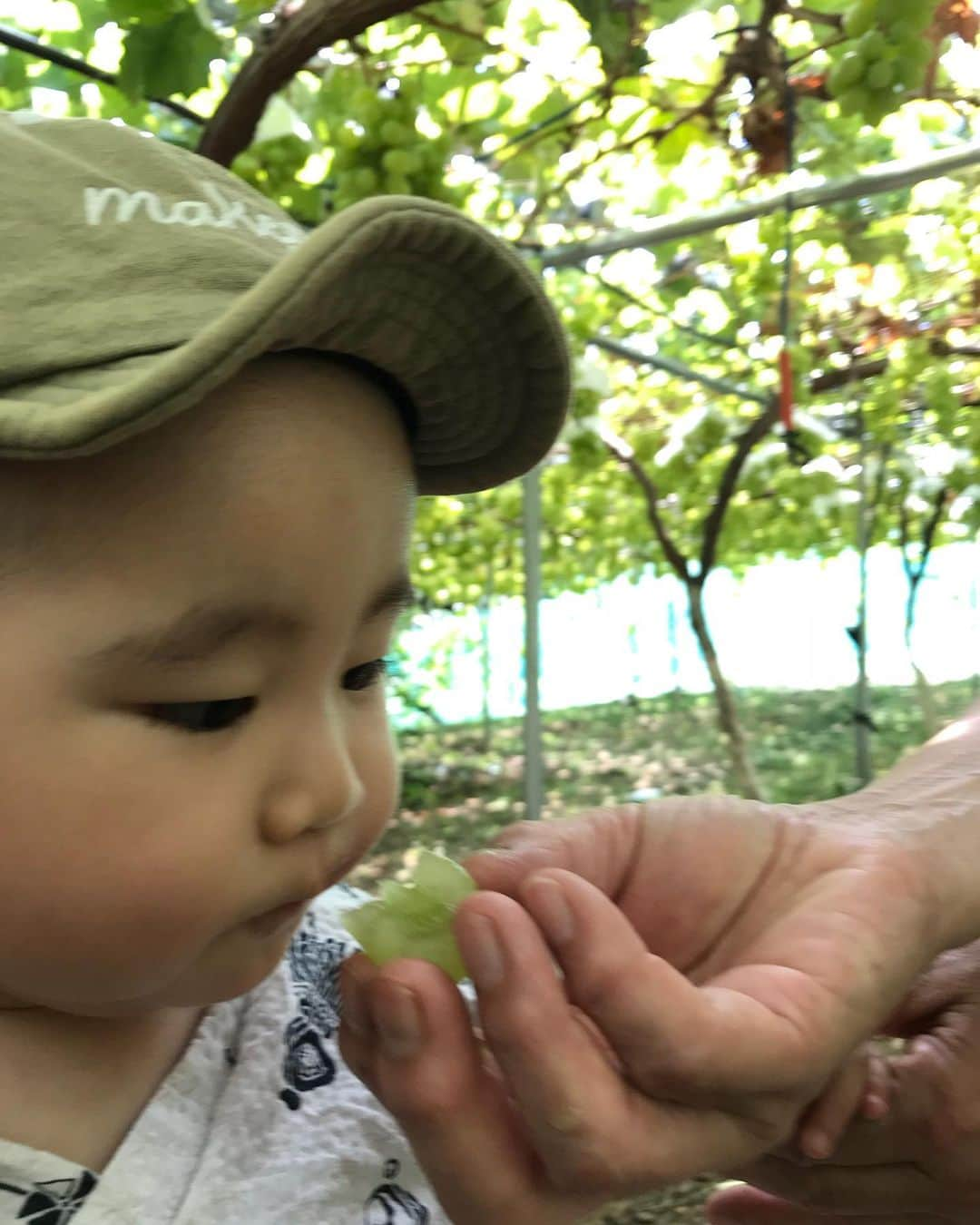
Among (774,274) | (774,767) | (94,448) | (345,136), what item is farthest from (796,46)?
(774,767)

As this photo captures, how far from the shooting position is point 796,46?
173cm

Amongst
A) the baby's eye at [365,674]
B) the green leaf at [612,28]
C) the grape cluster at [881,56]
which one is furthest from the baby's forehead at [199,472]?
the grape cluster at [881,56]

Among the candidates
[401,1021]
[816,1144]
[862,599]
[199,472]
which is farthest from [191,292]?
[862,599]

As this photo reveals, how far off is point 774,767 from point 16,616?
4.35 m

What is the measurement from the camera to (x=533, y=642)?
79.0 inches

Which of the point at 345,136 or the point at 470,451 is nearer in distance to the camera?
the point at 470,451

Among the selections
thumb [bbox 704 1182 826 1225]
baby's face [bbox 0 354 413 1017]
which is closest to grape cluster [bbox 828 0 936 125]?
baby's face [bbox 0 354 413 1017]

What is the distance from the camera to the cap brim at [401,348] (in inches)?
15.2

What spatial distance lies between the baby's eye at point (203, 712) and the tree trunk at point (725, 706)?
6.00ft

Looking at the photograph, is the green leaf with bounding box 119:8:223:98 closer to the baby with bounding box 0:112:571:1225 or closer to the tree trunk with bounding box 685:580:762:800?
the baby with bounding box 0:112:571:1225

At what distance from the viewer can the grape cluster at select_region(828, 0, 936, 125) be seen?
934mm

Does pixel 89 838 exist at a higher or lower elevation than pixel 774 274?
lower

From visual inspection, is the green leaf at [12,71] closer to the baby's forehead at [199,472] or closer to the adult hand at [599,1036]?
the baby's forehead at [199,472]

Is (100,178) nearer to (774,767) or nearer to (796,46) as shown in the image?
(796,46)
